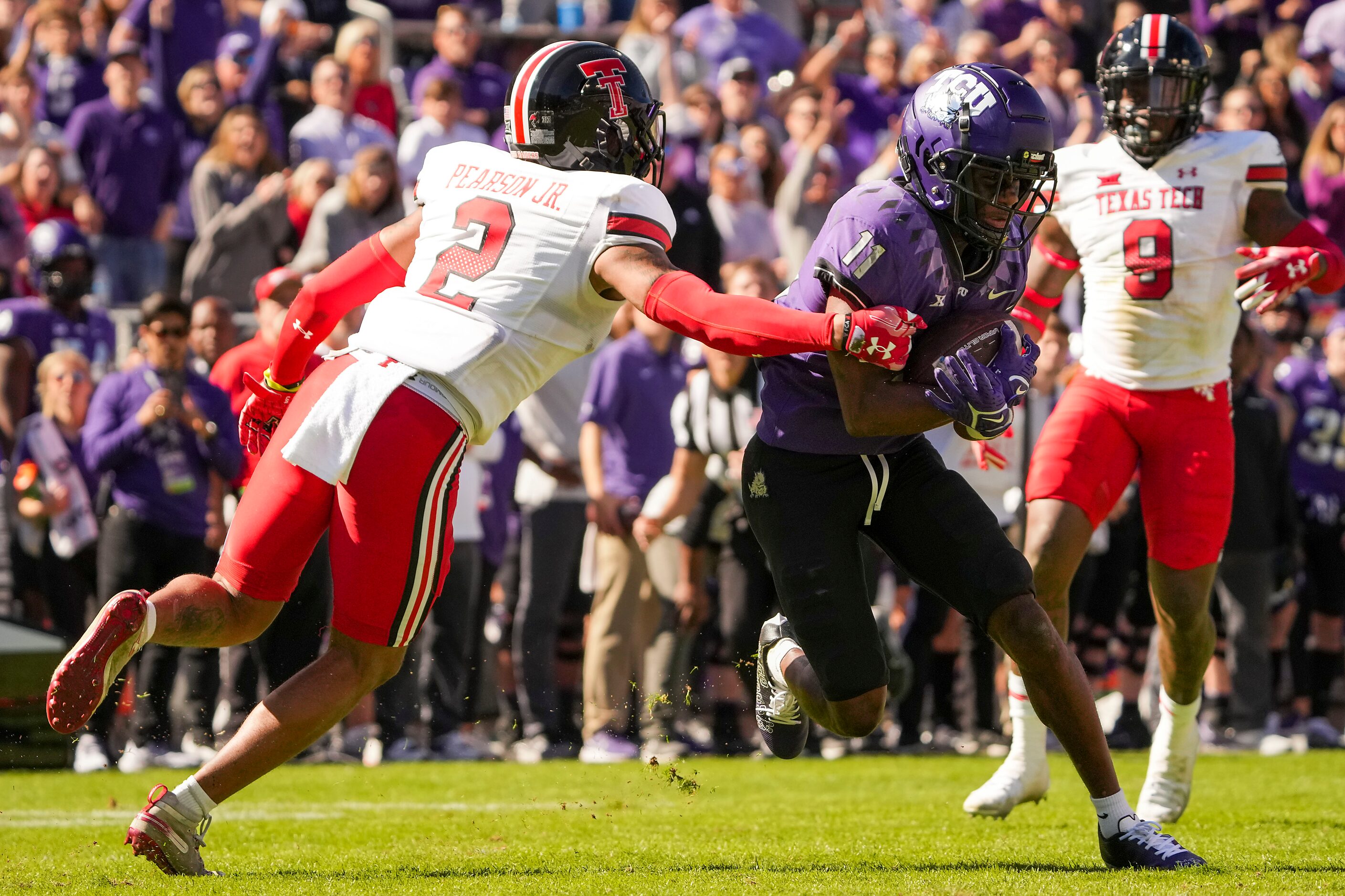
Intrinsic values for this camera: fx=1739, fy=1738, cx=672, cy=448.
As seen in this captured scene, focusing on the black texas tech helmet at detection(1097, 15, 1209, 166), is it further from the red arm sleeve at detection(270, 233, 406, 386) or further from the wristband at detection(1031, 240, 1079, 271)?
the red arm sleeve at detection(270, 233, 406, 386)

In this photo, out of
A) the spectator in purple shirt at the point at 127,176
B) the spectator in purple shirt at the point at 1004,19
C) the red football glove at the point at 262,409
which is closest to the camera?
the red football glove at the point at 262,409

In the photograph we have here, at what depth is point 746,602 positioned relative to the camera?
8539mm

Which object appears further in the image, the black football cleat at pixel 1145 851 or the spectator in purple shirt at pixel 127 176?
the spectator in purple shirt at pixel 127 176

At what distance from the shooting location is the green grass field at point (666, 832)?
4531mm

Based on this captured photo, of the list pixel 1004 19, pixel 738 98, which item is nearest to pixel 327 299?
pixel 738 98

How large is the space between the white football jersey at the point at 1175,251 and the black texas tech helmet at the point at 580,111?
1.89 meters

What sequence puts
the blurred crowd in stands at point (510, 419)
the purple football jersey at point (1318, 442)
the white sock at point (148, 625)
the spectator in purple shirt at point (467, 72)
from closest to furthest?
the white sock at point (148, 625)
the blurred crowd in stands at point (510, 419)
the purple football jersey at point (1318, 442)
the spectator in purple shirt at point (467, 72)

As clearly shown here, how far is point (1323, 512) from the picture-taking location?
9.77m

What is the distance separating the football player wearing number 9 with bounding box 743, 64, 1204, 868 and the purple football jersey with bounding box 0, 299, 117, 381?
5261 millimetres

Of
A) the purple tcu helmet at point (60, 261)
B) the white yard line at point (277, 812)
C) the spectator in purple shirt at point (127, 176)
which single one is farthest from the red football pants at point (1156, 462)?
the spectator in purple shirt at point (127, 176)

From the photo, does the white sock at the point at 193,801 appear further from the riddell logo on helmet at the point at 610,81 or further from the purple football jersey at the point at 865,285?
the riddell logo on helmet at the point at 610,81

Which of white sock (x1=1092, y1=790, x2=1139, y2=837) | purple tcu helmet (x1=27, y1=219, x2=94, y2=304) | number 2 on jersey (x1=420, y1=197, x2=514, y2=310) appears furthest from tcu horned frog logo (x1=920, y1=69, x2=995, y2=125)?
purple tcu helmet (x1=27, y1=219, x2=94, y2=304)

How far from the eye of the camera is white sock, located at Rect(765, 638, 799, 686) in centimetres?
519

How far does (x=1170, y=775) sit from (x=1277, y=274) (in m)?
1.67
